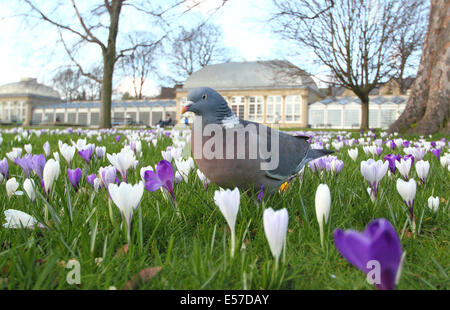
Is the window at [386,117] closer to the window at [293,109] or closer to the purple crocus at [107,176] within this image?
the window at [293,109]

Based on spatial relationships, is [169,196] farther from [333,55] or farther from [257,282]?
[333,55]

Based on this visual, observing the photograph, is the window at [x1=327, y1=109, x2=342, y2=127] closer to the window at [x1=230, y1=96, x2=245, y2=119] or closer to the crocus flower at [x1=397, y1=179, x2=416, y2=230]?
the window at [x1=230, y1=96, x2=245, y2=119]

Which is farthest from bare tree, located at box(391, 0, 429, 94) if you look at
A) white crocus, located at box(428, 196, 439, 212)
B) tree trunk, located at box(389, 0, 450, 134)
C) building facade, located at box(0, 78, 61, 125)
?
building facade, located at box(0, 78, 61, 125)

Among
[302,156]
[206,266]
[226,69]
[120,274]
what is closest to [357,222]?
[302,156]

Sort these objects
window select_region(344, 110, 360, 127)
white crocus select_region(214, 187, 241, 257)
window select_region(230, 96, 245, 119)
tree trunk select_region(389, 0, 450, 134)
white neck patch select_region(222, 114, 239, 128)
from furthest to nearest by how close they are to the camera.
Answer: window select_region(230, 96, 245, 119) < window select_region(344, 110, 360, 127) < tree trunk select_region(389, 0, 450, 134) < white neck patch select_region(222, 114, 239, 128) < white crocus select_region(214, 187, 241, 257)

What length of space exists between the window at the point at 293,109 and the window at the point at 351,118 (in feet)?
21.5

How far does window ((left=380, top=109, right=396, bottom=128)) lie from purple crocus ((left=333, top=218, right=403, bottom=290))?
43.6 metres

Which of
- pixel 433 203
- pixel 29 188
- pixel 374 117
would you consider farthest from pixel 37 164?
pixel 374 117

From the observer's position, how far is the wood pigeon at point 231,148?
1841 millimetres

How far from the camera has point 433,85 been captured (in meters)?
8.00

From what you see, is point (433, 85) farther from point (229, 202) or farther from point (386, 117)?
point (386, 117)

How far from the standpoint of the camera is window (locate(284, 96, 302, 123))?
4650 cm

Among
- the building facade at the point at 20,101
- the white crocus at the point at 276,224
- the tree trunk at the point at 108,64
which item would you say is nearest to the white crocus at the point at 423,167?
the white crocus at the point at 276,224
